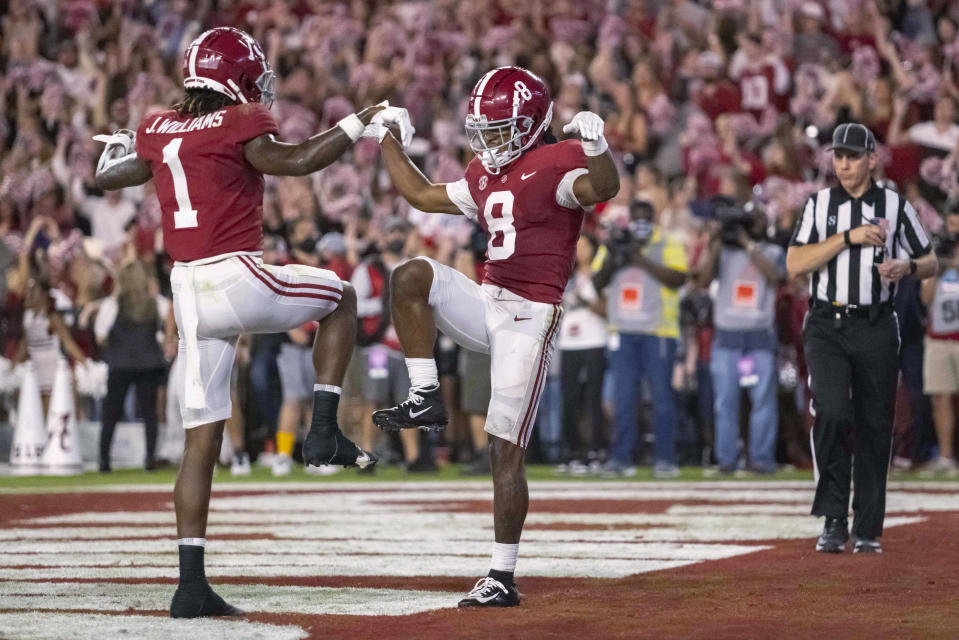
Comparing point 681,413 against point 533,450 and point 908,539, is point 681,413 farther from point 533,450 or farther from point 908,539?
point 908,539

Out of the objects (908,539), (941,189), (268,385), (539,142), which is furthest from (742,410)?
(539,142)

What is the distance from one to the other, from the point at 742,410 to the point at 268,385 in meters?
4.09

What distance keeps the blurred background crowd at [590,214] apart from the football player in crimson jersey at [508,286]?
20.1 feet

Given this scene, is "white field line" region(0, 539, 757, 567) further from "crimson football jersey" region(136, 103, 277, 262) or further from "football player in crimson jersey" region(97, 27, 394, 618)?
"crimson football jersey" region(136, 103, 277, 262)

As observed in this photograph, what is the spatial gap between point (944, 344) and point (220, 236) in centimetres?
814

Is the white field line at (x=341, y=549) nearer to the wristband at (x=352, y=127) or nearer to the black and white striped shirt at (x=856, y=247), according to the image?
the black and white striped shirt at (x=856, y=247)

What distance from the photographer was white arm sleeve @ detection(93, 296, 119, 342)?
13547mm

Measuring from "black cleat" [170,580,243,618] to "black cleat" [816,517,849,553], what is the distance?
300 centimetres

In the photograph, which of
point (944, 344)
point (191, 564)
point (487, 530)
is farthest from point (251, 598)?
point (944, 344)

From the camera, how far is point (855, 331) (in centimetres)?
727

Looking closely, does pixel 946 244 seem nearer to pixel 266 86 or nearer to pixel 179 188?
pixel 266 86

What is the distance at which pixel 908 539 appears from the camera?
7.52 m

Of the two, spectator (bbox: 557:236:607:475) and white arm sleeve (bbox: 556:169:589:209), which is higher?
white arm sleeve (bbox: 556:169:589:209)

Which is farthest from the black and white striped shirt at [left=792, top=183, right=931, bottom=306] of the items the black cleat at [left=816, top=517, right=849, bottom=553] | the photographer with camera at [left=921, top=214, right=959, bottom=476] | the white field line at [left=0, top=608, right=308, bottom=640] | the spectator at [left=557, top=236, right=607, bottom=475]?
the spectator at [left=557, top=236, right=607, bottom=475]
